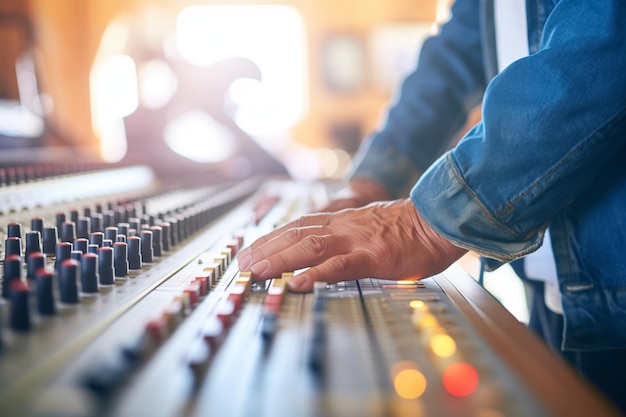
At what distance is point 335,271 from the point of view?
70 centimetres

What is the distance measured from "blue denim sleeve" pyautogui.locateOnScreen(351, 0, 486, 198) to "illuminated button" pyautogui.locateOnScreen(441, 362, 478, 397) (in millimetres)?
1050

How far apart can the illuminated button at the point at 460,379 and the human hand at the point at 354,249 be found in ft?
0.87

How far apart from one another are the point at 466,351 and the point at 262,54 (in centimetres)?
685

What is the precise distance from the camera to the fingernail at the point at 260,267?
691mm

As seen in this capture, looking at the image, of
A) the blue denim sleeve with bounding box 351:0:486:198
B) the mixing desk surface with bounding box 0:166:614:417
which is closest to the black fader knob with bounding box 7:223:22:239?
the mixing desk surface with bounding box 0:166:614:417

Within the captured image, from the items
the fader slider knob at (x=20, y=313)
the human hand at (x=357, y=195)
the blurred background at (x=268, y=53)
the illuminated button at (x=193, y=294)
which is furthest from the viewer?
the blurred background at (x=268, y=53)

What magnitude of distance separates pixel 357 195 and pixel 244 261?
0.58m

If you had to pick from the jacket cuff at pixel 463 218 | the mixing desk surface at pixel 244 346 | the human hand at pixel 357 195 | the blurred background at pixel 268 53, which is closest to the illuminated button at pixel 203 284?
the mixing desk surface at pixel 244 346

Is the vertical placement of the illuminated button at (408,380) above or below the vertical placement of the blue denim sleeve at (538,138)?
below

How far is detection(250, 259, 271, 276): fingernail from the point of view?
0.69 m

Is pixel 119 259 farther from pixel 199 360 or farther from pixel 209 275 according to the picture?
pixel 199 360

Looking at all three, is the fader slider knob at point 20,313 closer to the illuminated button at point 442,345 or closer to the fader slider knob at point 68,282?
the fader slider knob at point 68,282

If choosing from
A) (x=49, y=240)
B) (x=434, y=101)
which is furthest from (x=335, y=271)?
(x=434, y=101)

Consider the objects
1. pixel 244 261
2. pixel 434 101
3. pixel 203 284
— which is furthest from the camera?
pixel 434 101
